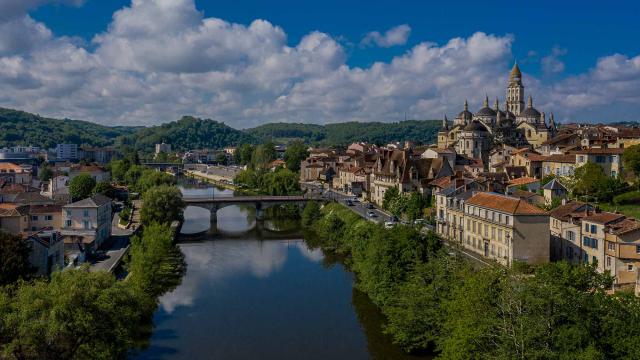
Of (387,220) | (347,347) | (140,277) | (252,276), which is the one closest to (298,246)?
(387,220)

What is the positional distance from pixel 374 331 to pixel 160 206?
94.5 ft

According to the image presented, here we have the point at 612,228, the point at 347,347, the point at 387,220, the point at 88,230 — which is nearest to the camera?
the point at 347,347

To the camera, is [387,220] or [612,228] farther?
[387,220]

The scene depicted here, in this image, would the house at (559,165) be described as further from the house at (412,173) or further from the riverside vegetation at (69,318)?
the riverside vegetation at (69,318)

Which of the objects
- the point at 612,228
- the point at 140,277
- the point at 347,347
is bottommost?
the point at 347,347

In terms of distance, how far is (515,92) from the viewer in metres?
98.8

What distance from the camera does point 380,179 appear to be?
6028 centimetres

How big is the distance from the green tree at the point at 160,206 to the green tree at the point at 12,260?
2089cm

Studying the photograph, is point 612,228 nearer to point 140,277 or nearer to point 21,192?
point 140,277

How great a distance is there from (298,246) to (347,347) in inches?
949

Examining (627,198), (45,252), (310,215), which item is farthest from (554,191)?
(45,252)

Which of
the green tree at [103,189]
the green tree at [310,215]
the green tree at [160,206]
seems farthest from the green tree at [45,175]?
the green tree at [310,215]

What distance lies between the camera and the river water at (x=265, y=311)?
25.9 m

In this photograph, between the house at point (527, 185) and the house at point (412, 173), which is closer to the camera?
the house at point (527, 185)
